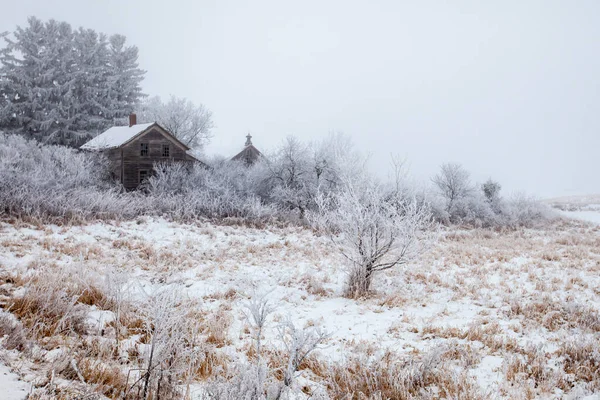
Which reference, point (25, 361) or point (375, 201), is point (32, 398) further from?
point (375, 201)

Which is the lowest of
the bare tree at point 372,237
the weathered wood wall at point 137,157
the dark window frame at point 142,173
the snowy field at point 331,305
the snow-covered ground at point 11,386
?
the snowy field at point 331,305

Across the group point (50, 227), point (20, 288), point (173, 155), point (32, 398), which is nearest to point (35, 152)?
point (173, 155)

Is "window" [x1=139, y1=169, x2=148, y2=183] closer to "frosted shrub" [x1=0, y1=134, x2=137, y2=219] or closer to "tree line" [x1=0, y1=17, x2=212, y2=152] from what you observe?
"frosted shrub" [x1=0, y1=134, x2=137, y2=219]

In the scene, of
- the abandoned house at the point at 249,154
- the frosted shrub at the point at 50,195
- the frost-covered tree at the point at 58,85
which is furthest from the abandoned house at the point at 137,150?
the abandoned house at the point at 249,154

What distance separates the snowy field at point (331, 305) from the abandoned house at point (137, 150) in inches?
551

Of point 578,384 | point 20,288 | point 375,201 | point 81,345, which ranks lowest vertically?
point 578,384

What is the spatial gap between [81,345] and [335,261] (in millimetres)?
7606

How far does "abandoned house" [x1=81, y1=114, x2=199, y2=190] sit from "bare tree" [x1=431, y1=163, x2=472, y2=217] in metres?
22.6

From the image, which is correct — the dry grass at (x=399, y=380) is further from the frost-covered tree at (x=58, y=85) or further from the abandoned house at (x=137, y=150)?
the frost-covered tree at (x=58, y=85)

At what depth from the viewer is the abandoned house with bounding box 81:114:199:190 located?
24.5 meters

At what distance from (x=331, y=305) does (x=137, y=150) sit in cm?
2277

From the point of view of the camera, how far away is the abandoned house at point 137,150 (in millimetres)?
24453

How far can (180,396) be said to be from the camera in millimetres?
3285

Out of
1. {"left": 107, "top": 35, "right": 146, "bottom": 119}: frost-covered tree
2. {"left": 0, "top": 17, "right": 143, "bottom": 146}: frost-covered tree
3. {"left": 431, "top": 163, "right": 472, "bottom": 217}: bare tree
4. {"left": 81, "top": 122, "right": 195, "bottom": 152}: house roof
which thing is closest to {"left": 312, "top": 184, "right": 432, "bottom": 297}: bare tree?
A: {"left": 81, "top": 122, "right": 195, "bottom": 152}: house roof
